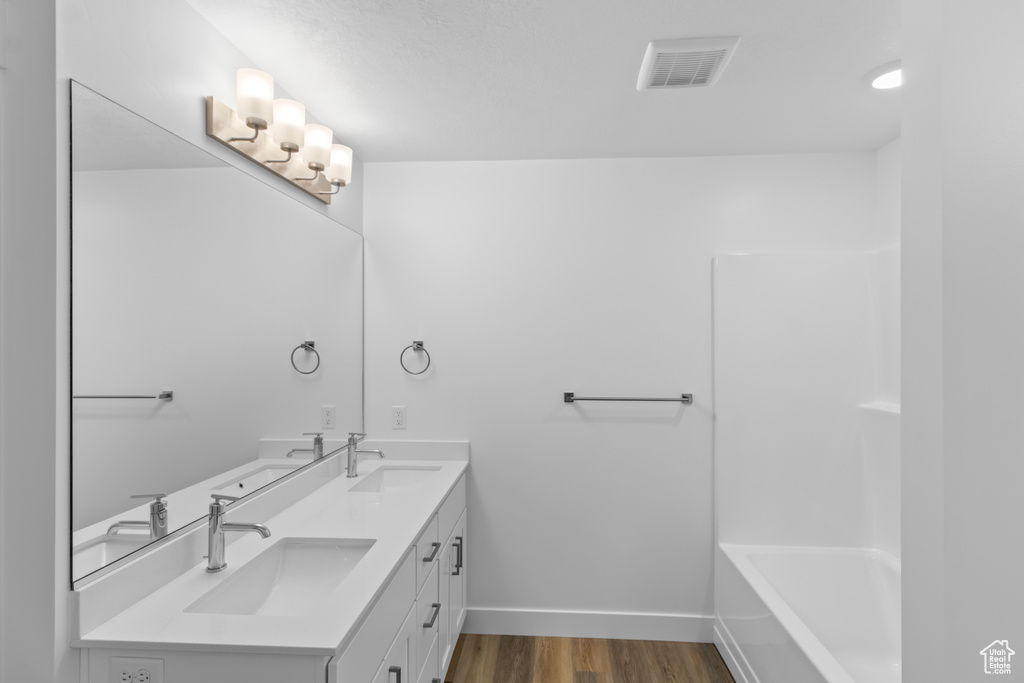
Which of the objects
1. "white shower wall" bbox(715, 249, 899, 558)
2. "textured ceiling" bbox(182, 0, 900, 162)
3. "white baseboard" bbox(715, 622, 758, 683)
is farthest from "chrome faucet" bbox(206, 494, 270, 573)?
"white shower wall" bbox(715, 249, 899, 558)

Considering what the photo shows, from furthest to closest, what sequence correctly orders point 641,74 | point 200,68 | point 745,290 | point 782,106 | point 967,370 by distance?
point 745,290
point 782,106
point 641,74
point 200,68
point 967,370

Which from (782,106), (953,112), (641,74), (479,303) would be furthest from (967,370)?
(479,303)

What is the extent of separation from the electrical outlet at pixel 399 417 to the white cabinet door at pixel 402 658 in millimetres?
1176

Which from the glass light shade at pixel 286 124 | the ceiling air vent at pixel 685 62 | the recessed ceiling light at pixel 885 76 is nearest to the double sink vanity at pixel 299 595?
Answer: the glass light shade at pixel 286 124

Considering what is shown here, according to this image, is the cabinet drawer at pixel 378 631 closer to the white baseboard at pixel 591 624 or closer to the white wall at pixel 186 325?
the white wall at pixel 186 325

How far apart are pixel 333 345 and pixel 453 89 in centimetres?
120

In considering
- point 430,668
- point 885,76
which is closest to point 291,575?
point 430,668

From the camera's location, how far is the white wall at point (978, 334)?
2.93 ft

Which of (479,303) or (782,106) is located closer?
(782,106)

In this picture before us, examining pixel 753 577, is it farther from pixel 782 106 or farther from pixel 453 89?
pixel 453 89

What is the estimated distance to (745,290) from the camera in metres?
2.70

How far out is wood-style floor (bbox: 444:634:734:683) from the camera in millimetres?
2400

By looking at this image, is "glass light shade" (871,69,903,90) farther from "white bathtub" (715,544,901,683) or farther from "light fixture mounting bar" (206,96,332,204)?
"light fixture mounting bar" (206,96,332,204)

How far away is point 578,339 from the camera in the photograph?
280 cm
